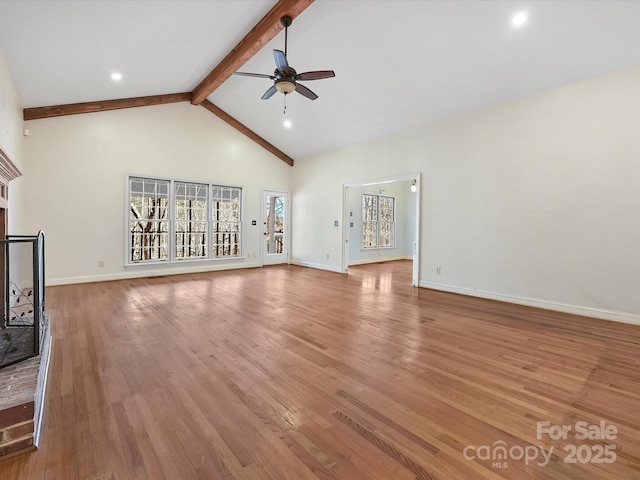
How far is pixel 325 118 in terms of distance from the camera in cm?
635

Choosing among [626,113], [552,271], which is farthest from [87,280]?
[626,113]

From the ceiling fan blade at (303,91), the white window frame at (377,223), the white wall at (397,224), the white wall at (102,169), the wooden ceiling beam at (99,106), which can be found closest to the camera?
the ceiling fan blade at (303,91)

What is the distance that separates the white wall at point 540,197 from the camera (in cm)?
372

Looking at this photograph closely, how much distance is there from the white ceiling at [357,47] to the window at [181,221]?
200 cm

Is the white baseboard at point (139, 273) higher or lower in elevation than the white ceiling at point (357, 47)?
lower

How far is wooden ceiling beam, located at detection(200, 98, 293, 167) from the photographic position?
719 cm

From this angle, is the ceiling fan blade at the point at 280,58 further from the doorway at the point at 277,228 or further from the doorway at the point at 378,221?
the doorway at the point at 277,228

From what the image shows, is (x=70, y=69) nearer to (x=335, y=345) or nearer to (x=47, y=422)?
(x=47, y=422)

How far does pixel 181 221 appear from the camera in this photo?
6.99m

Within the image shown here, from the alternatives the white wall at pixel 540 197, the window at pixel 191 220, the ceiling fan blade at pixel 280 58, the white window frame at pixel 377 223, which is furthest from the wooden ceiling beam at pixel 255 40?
the white window frame at pixel 377 223

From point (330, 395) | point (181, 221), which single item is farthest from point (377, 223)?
point (330, 395)

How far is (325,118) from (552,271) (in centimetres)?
482

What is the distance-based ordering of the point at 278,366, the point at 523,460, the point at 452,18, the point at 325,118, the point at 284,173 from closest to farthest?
the point at 523,460
the point at 278,366
the point at 452,18
the point at 325,118
the point at 284,173

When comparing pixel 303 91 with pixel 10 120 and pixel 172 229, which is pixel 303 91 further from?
pixel 172 229
